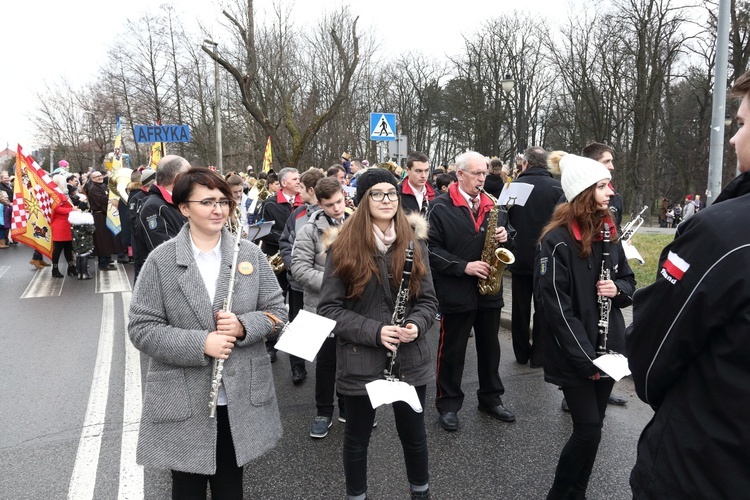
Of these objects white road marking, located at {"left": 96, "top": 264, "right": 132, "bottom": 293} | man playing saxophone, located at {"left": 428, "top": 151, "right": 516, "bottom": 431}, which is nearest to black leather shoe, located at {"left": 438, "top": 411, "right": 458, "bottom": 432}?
man playing saxophone, located at {"left": 428, "top": 151, "right": 516, "bottom": 431}

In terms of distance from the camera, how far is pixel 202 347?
7.72 ft

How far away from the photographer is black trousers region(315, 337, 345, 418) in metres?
4.26

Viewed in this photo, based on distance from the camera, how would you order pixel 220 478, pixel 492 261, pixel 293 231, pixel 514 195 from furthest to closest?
pixel 293 231, pixel 514 195, pixel 492 261, pixel 220 478

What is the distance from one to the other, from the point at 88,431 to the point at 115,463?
702 mm

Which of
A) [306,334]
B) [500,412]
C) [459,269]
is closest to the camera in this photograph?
[306,334]

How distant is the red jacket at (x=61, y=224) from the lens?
11086mm

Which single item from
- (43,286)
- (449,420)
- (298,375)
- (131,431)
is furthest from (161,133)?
(449,420)

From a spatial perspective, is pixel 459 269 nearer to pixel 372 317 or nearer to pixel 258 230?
pixel 372 317

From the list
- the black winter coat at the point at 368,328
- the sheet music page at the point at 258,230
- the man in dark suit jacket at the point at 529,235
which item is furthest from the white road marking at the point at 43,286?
the black winter coat at the point at 368,328

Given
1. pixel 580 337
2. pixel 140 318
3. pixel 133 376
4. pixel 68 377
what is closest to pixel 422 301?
pixel 580 337

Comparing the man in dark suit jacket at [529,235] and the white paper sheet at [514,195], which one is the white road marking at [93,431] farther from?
the man in dark suit jacket at [529,235]

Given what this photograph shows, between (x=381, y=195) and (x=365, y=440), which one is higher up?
(x=381, y=195)

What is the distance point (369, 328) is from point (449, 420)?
6.15 ft

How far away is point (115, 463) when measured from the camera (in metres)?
3.67
